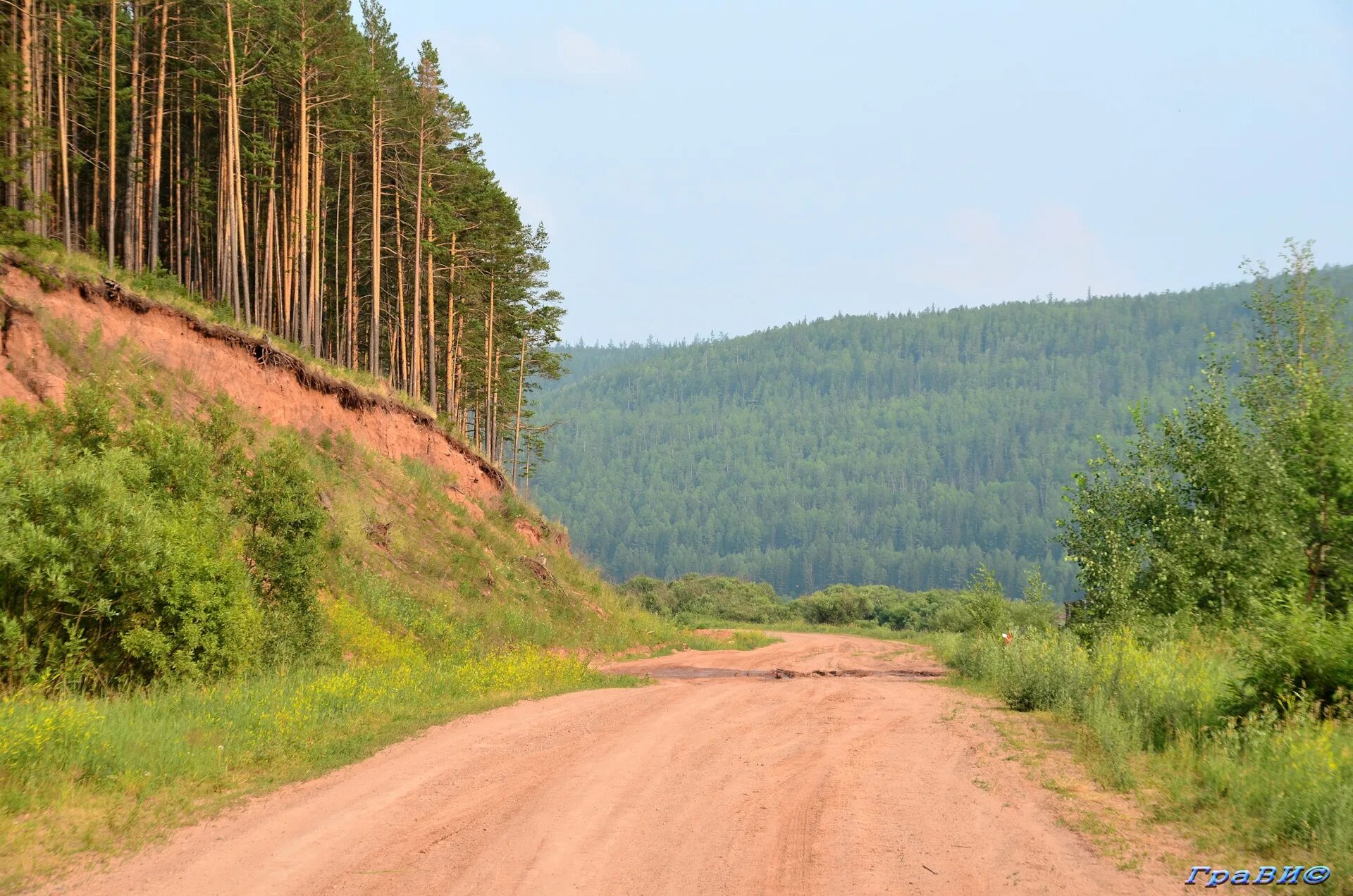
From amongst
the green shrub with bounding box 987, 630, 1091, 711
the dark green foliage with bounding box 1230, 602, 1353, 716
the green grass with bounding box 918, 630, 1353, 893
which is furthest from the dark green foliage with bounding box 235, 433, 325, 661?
the dark green foliage with bounding box 1230, 602, 1353, 716

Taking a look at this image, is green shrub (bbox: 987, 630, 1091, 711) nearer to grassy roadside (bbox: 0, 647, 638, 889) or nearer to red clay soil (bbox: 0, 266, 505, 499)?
grassy roadside (bbox: 0, 647, 638, 889)

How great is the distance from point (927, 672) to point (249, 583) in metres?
21.1

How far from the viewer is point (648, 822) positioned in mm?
8516

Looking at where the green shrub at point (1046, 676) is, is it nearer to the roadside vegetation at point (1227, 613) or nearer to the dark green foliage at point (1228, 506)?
the roadside vegetation at point (1227, 613)

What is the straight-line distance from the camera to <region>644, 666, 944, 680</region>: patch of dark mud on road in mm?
27125

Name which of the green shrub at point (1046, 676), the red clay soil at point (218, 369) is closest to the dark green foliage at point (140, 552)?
the red clay soil at point (218, 369)

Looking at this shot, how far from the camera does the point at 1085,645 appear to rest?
64.1ft

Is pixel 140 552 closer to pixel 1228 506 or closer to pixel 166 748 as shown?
pixel 166 748

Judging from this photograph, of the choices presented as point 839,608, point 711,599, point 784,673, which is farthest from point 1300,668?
point 711,599

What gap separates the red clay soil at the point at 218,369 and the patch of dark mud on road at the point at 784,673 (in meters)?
12.9

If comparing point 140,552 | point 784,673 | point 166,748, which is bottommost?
point 784,673

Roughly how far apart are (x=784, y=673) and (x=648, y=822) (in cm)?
2066

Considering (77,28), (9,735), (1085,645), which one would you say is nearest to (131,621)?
(9,735)

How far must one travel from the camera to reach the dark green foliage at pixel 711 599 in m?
75.1
